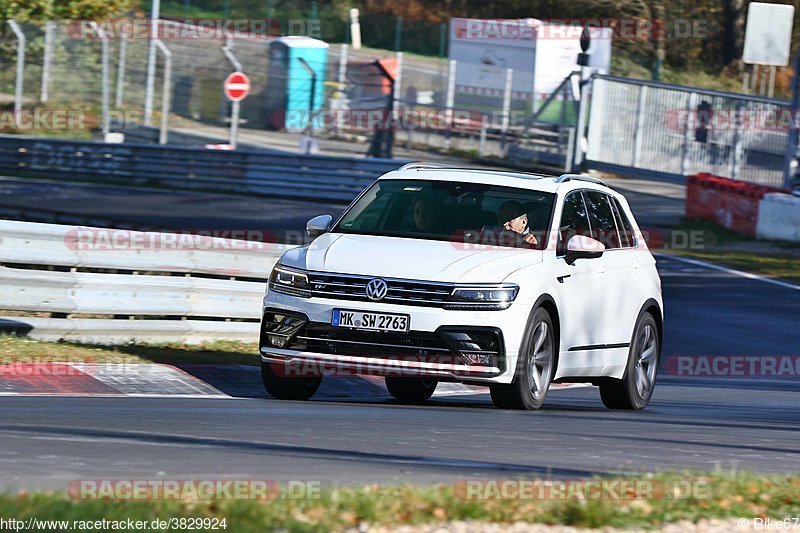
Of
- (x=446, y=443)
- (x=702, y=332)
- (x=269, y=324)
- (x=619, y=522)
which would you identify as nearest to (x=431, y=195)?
(x=269, y=324)

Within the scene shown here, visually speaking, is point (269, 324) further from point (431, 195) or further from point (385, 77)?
point (385, 77)

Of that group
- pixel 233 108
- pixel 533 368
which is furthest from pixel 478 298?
pixel 233 108

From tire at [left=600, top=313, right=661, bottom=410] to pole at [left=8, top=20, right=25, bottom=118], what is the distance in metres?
26.6

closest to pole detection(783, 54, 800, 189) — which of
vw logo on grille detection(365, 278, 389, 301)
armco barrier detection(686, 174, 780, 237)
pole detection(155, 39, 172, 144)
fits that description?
armco barrier detection(686, 174, 780, 237)

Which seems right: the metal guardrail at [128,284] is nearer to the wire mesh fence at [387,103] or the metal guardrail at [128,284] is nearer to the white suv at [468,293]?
the white suv at [468,293]

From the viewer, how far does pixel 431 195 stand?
10633mm

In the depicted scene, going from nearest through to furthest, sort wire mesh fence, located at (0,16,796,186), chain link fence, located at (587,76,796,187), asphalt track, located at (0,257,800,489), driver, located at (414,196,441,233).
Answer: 1. asphalt track, located at (0,257,800,489)
2. driver, located at (414,196,441,233)
3. chain link fence, located at (587,76,796,187)
4. wire mesh fence, located at (0,16,796,186)

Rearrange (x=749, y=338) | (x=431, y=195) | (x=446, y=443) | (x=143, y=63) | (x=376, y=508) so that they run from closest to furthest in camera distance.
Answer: (x=376, y=508)
(x=446, y=443)
(x=431, y=195)
(x=749, y=338)
(x=143, y=63)

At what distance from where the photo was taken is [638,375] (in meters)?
11.5

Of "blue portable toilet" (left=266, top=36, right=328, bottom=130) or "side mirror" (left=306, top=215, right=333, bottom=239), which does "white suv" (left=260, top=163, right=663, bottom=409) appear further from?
"blue portable toilet" (left=266, top=36, right=328, bottom=130)

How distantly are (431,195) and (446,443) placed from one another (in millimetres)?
3043

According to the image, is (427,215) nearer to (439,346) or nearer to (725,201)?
(439,346)

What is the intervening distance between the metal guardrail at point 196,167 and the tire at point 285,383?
Answer: 18.1 meters

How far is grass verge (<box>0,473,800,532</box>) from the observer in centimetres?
539
